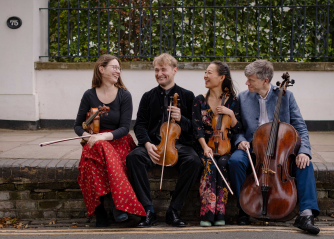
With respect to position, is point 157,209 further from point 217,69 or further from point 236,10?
point 236,10

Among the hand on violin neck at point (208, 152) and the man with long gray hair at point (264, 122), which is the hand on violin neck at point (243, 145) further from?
the hand on violin neck at point (208, 152)

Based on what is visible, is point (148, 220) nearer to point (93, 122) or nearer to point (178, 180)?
point (178, 180)

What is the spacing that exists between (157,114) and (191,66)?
→ 8.00ft

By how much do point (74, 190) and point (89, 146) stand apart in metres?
0.57

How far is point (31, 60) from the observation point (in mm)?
5547

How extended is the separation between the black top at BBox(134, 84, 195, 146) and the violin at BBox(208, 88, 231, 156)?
300 millimetres

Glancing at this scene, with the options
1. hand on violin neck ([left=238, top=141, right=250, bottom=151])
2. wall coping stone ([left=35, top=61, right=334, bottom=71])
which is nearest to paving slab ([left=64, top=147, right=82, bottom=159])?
hand on violin neck ([left=238, top=141, right=250, bottom=151])

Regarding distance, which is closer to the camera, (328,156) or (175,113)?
(175,113)

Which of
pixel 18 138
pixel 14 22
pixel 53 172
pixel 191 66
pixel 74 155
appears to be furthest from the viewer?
pixel 191 66

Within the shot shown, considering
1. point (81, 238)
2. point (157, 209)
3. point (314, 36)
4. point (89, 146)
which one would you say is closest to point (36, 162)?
point (89, 146)

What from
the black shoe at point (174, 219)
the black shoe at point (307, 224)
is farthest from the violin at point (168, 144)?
the black shoe at point (307, 224)

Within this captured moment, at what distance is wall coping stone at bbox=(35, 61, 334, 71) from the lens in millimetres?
5492

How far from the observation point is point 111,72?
3320mm

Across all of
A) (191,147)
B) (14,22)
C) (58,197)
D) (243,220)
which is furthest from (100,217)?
(14,22)
